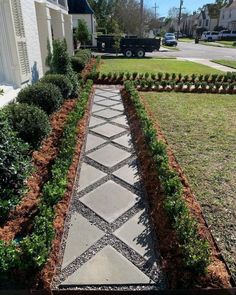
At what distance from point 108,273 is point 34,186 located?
1.71 m

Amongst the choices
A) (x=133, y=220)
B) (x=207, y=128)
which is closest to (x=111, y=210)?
(x=133, y=220)

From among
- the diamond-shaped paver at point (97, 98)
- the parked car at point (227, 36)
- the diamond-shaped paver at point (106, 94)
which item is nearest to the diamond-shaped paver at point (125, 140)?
the diamond-shaped paver at point (97, 98)

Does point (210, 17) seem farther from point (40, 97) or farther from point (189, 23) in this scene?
point (40, 97)

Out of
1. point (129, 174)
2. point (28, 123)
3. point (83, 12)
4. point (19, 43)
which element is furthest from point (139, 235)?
point (83, 12)

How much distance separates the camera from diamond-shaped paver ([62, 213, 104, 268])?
8.67 feet

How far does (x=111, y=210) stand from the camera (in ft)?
10.8

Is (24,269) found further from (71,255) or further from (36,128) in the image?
(36,128)

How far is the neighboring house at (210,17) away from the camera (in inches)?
2608

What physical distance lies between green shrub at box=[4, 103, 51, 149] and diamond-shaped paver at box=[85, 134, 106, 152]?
868mm

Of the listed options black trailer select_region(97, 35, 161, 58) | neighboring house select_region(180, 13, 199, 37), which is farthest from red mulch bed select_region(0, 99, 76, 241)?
neighboring house select_region(180, 13, 199, 37)

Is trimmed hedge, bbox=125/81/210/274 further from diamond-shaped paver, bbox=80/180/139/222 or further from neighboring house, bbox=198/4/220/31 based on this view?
neighboring house, bbox=198/4/220/31

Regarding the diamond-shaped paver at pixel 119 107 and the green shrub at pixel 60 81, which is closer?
the green shrub at pixel 60 81

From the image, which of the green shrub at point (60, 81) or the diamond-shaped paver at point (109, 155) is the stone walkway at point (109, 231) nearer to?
the diamond-shaped paver at point (109, 155)

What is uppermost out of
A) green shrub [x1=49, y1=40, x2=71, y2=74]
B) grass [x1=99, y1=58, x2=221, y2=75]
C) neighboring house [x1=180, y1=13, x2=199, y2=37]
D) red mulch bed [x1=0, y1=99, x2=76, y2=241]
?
neighboring house [x1=180, y1=13, x2=199, y2=37]
